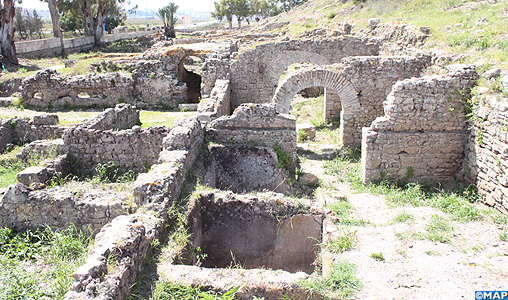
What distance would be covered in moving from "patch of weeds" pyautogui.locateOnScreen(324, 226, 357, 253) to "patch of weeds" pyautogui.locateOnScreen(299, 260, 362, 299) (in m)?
0.53

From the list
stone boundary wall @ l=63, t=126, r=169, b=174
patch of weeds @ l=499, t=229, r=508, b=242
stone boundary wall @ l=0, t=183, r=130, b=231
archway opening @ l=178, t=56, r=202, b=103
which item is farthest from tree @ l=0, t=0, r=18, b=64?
patch of weeds @ l=499, t=229, r=508, b=242

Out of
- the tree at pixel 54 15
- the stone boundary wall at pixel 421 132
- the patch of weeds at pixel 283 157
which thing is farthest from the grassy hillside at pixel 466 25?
the tree at pixel 54 15

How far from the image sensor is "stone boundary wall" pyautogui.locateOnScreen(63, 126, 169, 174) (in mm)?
7996

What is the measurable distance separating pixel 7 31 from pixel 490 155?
25462 mm

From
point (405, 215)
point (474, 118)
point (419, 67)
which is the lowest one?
point (405, 215)

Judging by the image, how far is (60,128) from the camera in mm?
9883

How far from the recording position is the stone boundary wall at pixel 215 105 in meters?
8.68

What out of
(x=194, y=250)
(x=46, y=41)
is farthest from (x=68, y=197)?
(x=46, y=41)

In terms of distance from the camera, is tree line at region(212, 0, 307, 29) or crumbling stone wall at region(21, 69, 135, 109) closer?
crumbling stone wall at region(21, 69, 135, 109)

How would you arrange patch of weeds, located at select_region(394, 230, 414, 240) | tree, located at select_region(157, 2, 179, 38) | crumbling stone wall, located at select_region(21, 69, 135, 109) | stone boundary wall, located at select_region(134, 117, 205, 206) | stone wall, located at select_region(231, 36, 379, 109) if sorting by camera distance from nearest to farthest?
1. stone boundary wall, located at select_region(134, 117, 205, 206)
2. patch of weeds, located at select_region(394, 230, 414, 240)
3. stone wall, located at select_region(231, 36, 379, 109)
4. crumbling stone wall, located at select_region(21, 69, 135, 109)
5. tree, located at select_region(157, 2, 179, 38)

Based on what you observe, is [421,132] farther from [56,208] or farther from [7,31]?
[7,31]

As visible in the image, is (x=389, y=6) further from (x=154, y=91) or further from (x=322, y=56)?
(x=154, y=91)

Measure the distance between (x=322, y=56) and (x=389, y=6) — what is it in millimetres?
9708

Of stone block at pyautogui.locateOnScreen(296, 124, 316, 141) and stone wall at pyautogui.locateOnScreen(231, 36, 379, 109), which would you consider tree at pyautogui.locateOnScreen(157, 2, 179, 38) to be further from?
stone block at pyautogui.locateOnScreen(296, 124, 316, 141)
